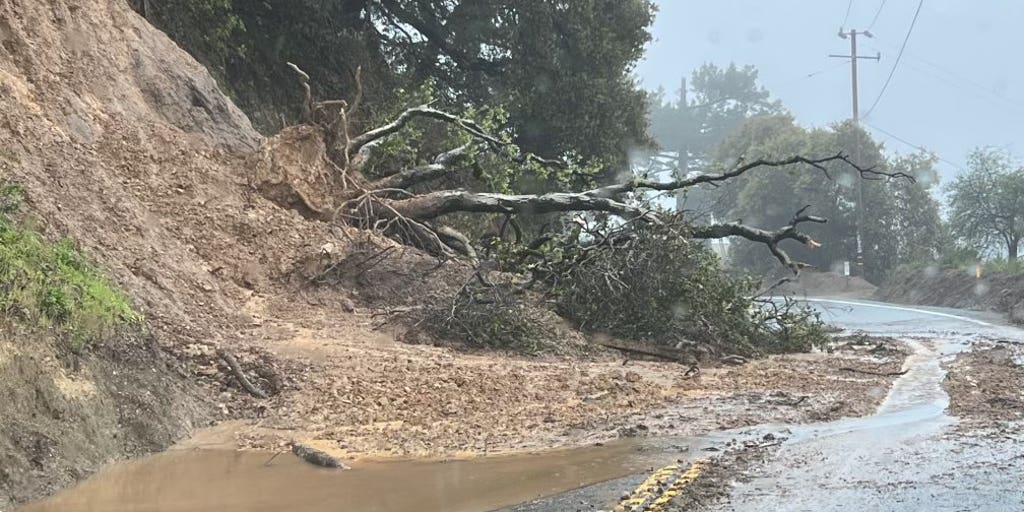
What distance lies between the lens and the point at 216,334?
8.10 meters

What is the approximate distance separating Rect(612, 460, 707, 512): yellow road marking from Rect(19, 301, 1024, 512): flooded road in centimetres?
14

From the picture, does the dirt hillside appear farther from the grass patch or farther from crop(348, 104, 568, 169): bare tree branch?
crop(348, 104, 568, 169): bare tree branch

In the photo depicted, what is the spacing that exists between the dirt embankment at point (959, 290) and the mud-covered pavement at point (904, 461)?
43.9ft

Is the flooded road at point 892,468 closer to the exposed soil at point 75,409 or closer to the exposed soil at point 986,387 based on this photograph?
the exposed soil at point 986,387

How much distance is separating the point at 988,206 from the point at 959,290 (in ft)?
23.4

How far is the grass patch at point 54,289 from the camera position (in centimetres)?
580

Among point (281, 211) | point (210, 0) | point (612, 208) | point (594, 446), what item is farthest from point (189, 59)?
point (594, 446)

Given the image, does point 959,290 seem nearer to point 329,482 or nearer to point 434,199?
point 434,199

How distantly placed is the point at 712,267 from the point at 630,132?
12.2 metres

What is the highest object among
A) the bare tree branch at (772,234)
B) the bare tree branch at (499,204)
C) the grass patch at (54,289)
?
the bare tree branch at (499,204)

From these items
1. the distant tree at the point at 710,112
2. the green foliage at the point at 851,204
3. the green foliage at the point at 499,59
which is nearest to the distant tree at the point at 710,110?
the distant tree at the point at 710,112

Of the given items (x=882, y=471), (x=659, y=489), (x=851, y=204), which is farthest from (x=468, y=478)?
(x=851, y=204)

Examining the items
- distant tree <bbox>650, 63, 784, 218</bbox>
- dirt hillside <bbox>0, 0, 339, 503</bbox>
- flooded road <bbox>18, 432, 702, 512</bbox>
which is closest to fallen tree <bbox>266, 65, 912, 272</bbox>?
dirt hillside <bbox>0, 0, 339, 503</bbox>

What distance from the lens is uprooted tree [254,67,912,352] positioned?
12.2 metres
